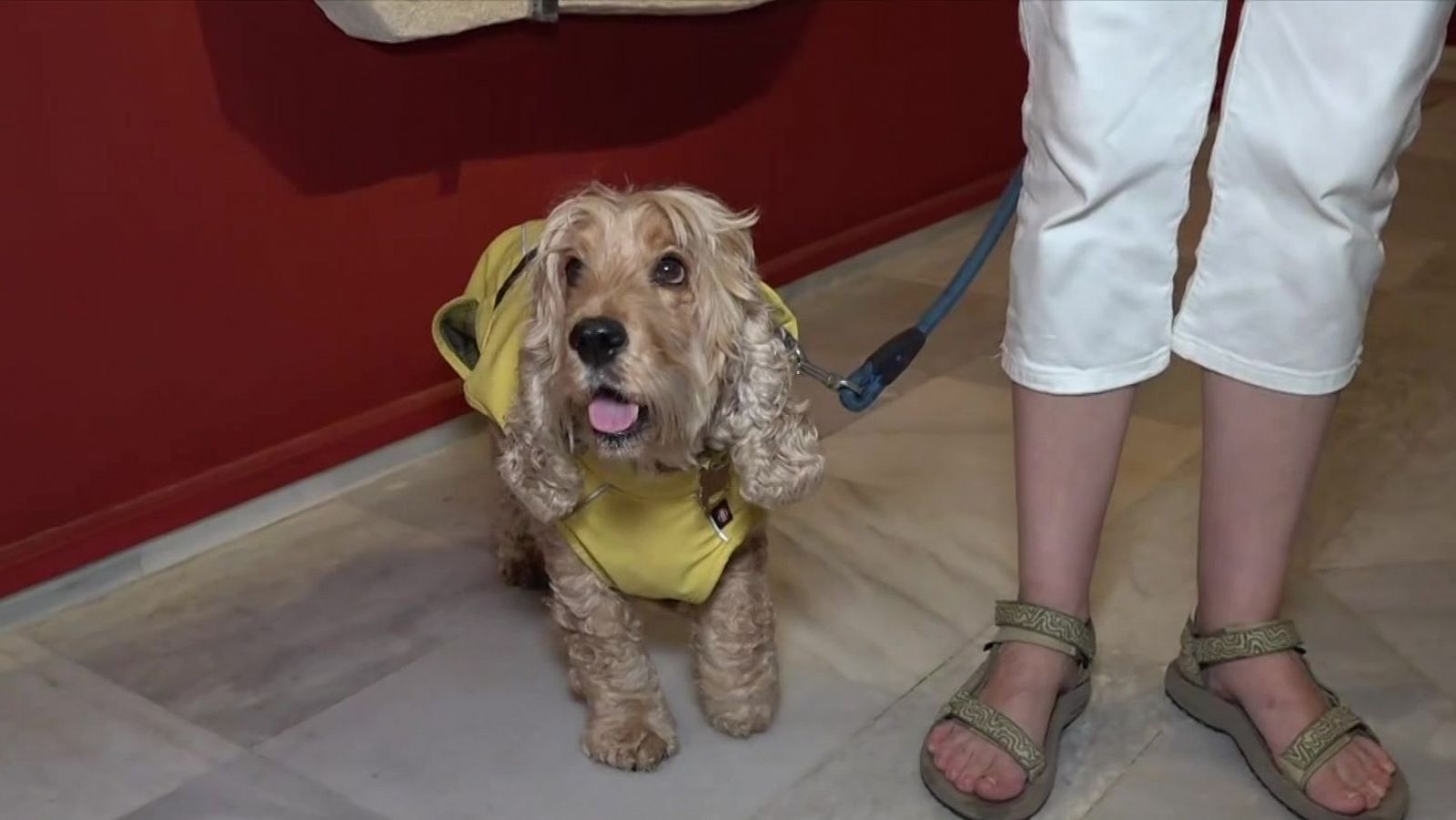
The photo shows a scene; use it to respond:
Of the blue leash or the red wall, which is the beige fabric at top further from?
the blue leash

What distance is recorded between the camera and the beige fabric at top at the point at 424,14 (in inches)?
65.9

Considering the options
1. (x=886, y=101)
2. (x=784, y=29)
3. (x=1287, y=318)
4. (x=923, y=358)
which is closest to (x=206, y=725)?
(x=1287, y=318)

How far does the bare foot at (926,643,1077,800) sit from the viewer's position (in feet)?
4.42

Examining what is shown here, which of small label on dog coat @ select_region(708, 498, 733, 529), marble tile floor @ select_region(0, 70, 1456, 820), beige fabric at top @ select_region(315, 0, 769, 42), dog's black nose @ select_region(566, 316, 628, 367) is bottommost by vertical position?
marble tile floor @ select_region(0, 70, 1456, 820)

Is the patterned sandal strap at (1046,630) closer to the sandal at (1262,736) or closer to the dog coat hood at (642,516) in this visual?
the sandal at (1262,736)

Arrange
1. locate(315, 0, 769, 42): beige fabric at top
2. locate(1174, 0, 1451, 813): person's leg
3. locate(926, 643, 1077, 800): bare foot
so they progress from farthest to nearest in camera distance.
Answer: locate(315, 0, 769, 42): beige fabric at top → locate(926, 643, 1077, 800): bare foot → locate(1174, 0, 1451, 813): person's leg

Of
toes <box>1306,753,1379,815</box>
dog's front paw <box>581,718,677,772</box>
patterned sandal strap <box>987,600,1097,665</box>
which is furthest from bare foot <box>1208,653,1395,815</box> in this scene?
dog's front paw <box>581,718,677,772</box>

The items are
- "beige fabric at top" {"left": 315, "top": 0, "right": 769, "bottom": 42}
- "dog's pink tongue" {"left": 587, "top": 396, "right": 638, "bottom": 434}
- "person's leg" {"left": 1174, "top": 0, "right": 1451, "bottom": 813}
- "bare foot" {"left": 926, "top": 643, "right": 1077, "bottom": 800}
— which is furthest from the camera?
"beige fabric at top" {"left": 315, "top": 0, "right": 769, "bottom": 42}

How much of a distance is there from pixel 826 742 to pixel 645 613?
1.05 ft

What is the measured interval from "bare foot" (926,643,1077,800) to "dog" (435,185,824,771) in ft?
Answer: 0.64

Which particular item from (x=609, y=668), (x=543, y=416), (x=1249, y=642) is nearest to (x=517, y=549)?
(x=609, y=668)

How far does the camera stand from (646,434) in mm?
1271

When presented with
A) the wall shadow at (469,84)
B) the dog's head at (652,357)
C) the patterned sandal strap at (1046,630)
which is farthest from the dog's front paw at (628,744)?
the wall shadow at (469,84)

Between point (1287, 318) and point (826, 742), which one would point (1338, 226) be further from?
point (826, 742)
